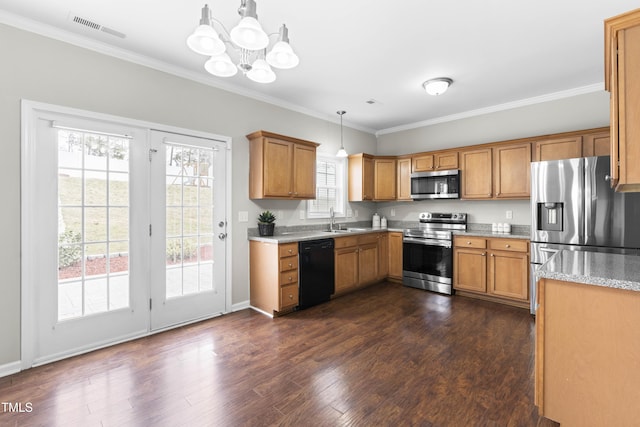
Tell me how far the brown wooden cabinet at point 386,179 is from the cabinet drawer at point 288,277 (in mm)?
2460

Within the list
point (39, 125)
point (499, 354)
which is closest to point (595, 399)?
point (499, 354)

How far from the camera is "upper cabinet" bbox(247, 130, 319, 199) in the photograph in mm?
3703

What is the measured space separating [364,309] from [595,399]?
7.85 ft

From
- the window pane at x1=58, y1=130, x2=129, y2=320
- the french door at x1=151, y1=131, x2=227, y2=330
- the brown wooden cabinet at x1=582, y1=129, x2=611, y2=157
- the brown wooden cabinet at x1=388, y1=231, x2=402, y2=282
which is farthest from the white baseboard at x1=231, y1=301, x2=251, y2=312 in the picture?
the brown wooden cabinet at x1=582, y1=129, x2=611, y2=157

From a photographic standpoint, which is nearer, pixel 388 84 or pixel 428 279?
pixel 388 84

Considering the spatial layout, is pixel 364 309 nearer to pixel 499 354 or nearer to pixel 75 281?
pixel 499 354

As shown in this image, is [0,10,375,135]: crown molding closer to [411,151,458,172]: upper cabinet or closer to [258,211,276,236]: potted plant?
[258,211,276,236]: potted plant

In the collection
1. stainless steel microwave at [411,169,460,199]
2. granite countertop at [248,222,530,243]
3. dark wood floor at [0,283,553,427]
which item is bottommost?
dark wood floor at [0,283,553,427]

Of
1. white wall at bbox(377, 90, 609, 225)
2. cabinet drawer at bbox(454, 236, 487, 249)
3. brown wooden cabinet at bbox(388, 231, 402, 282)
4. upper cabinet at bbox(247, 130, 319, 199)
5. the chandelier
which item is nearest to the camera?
the chandelier

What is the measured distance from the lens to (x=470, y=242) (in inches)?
166

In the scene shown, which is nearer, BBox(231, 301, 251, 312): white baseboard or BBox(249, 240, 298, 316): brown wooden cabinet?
BBox(249, 240, 298, 316): brown wooden cabinet

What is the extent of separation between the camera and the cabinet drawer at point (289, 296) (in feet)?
11.5

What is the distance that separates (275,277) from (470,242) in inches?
109

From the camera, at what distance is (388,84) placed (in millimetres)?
3746
